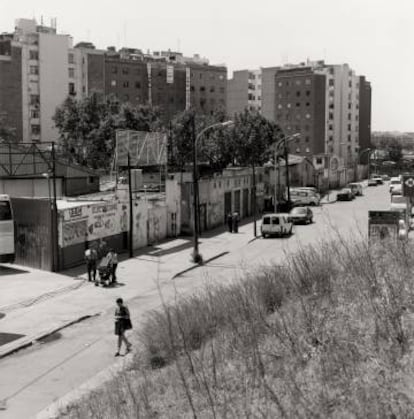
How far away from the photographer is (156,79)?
122938mm

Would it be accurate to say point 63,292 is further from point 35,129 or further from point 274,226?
point 35,129

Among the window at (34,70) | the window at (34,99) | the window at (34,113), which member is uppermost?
the window at (34,70)

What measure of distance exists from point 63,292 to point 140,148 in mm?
16435

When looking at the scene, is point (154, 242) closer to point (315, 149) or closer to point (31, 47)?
point (31, 47)

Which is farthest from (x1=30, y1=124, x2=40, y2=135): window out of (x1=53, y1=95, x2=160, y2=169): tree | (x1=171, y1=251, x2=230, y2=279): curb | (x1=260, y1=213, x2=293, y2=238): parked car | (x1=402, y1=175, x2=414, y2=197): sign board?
(x1=402, y1=175, x2=414, y2=197): sign board

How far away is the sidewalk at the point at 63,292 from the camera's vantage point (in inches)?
789

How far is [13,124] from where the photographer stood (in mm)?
98938

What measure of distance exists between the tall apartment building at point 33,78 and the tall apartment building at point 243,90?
163 feet

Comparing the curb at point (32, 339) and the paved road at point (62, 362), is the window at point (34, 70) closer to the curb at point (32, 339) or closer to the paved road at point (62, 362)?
the paved road at point (62, 362)

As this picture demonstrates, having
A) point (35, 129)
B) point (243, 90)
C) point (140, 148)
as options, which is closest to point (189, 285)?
point (140, 148)

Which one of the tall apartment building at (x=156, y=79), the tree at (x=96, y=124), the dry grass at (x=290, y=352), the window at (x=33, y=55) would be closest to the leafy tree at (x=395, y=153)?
the tall apartment building at (x=156, y=79)

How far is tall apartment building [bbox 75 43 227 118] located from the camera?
374 ft

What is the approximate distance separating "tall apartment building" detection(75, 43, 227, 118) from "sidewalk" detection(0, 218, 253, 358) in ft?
260

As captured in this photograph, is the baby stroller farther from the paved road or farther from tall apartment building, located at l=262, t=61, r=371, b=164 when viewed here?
tall apartment building, located at l=262, t=61, r=371, b=164
